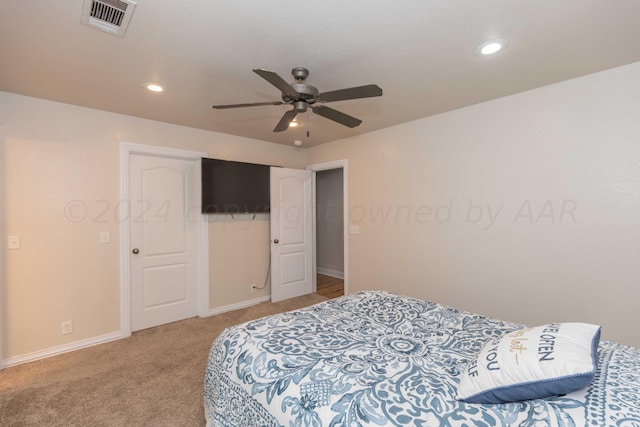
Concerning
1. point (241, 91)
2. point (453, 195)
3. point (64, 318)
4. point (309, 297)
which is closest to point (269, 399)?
point (241, 91)

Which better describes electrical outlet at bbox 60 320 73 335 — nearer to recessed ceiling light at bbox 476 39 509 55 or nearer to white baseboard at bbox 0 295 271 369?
white baseboard at bbox 0 295 271 369

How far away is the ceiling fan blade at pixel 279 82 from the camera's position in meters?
1.61

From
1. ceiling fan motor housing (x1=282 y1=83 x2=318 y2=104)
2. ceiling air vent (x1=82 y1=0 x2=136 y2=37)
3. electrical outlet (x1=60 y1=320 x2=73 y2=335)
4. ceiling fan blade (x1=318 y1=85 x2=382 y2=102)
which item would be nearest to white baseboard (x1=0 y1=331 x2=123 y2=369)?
electrical outlet (x1=60 y1=320 x2=73 y2=335)

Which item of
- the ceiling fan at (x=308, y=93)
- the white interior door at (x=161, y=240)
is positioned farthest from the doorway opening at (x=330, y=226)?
the ceiling fan at (x=308, y=93)

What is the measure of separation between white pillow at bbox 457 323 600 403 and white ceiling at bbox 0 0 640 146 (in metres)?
1.64

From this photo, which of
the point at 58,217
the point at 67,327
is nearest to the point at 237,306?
the point at 67,327

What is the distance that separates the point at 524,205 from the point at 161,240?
12.9ft

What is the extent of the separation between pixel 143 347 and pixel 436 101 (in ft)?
12.6

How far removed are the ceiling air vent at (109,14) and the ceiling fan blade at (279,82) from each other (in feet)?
2.37

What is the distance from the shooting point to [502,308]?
9.05 ft

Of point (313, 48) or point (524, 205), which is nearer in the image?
point (313, 48)

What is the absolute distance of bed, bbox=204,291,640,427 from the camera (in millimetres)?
960

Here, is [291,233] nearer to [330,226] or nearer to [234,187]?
[234,187]

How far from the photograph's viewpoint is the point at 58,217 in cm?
285
